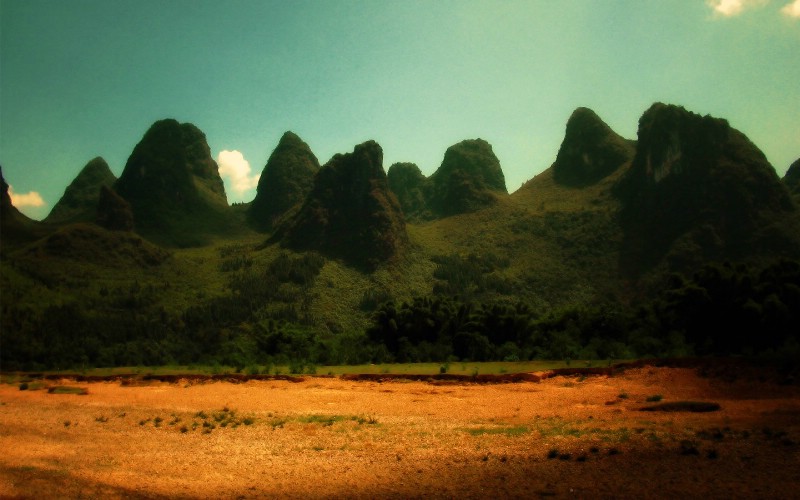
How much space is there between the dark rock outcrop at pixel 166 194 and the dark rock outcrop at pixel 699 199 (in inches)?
4242

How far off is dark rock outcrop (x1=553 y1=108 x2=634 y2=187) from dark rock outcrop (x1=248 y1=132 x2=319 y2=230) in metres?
74.9

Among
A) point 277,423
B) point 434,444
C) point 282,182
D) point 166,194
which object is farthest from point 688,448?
point 282,182

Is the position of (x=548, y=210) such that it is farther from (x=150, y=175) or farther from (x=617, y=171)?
(x=150, y=175)

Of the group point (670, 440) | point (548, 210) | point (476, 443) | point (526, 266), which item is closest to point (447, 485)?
point (476, 443)

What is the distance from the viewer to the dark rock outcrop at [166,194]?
5541 inches

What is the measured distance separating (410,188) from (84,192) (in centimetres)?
10762

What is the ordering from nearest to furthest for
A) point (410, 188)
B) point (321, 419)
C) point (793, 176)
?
point (321, 419) → point (793, 176) → point (410, 188)

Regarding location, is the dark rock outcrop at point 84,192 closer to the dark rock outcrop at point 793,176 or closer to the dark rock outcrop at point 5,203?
the dark rock outcrop at point 5,203

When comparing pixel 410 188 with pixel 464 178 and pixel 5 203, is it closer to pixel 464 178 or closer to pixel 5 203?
pixel 464 178

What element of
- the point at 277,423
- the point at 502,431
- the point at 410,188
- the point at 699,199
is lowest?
the point at 277,423

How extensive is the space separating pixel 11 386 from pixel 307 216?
77407 millimetres

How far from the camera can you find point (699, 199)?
99000 mm

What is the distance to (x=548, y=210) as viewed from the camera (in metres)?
120

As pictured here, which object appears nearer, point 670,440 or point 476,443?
point 670,440
